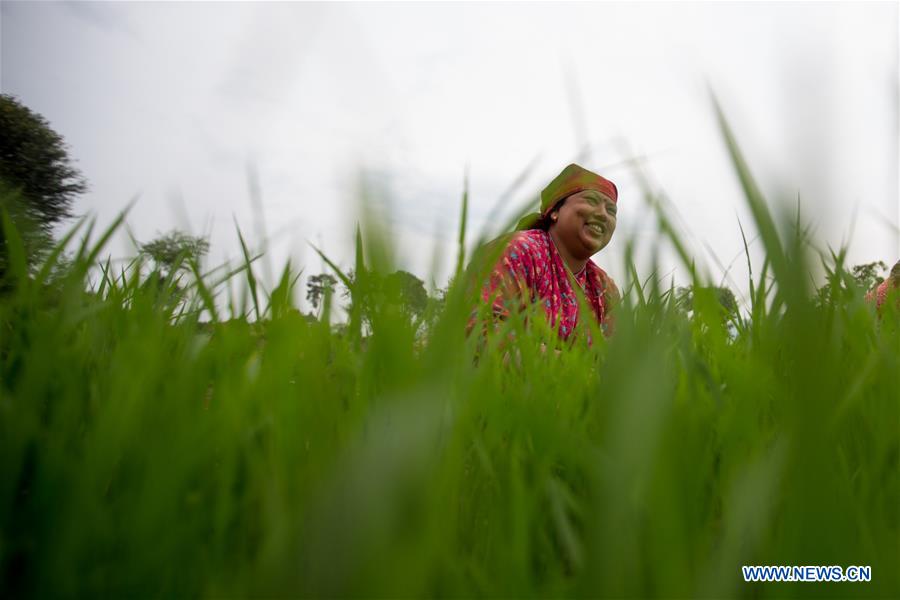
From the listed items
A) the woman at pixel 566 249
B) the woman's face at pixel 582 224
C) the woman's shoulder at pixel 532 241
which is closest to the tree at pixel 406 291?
the woman at pixel 566 249

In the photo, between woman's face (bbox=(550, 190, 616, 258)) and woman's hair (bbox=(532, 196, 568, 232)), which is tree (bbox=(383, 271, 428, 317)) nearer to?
woman's face (bbox=(550, 190, 616, 258))

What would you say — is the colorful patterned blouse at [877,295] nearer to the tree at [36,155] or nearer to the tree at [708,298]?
the tree at [708,298]

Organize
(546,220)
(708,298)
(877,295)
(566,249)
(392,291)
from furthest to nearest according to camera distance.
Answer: (546,220) < (566,249) < (877,295) < (708,298) < (392,291)

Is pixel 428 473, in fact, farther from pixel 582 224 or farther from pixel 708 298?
pixel 582 224

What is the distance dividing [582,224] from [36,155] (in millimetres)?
3471

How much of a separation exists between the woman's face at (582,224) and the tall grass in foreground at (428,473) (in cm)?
210

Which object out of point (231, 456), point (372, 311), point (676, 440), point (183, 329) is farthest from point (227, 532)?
point (183, 329)

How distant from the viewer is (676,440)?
1.08 ft

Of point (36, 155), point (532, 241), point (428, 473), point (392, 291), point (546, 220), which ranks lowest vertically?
point (428, 473)

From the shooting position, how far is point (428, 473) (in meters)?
0.27

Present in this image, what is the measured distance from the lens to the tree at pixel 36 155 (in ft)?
10.1

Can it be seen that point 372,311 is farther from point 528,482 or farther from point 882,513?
point 882,513

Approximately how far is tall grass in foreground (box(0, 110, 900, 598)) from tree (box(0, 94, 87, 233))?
10.8 feet

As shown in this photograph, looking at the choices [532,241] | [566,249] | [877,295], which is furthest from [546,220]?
[877,295]
